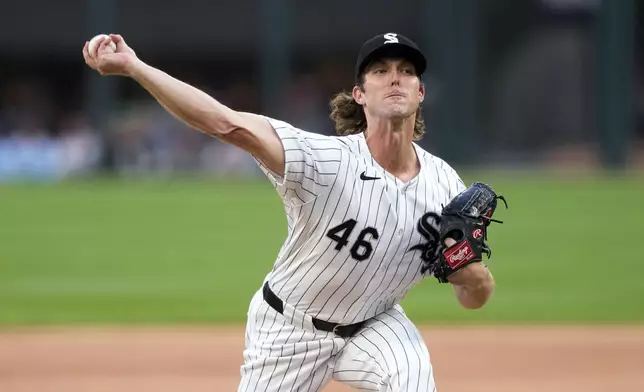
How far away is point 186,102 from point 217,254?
10.9 metres

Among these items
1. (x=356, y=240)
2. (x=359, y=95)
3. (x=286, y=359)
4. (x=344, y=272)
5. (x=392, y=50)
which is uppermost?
(x=392, y=50)

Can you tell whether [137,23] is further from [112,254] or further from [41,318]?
[41,318]

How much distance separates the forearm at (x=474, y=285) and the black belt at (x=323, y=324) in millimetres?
440

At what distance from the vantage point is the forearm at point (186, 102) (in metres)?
4.01

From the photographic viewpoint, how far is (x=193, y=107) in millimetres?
4070

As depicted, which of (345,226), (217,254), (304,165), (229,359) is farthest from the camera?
(217,254)

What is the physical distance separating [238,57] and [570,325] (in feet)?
55.0

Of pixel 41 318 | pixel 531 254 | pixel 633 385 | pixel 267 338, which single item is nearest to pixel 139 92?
pixel 531 254

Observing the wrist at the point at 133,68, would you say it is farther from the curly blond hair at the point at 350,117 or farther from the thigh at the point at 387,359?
the thigh at the point at 387,359

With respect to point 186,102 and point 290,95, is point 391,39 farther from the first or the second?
point 290,95

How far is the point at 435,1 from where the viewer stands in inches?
988

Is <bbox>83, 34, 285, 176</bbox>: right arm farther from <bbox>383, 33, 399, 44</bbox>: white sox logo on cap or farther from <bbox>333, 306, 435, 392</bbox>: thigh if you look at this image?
<bbox>333, 306, 435, 392</bbox>: thigh

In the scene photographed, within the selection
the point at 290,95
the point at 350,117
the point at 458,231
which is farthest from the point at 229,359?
the point at 290,95

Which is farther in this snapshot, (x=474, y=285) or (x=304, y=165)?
(x=474, y=285)
